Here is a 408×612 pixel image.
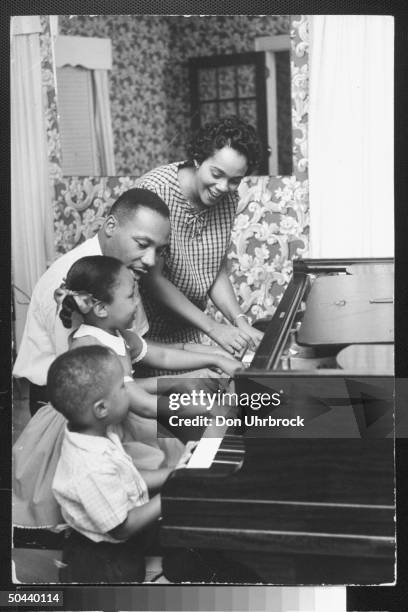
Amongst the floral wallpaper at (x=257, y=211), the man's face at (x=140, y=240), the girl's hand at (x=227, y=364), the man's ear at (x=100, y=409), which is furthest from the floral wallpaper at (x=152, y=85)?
the man's ear at (x=100, y=409)

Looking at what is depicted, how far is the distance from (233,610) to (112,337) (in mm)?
775

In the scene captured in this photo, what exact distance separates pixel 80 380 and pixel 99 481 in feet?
0.80

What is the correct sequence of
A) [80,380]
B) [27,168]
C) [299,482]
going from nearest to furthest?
[299,482]
[80,380]
[27,168]

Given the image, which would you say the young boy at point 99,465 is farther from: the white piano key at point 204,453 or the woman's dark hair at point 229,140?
the woman's dark hair at point 229,140

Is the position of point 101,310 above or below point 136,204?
below

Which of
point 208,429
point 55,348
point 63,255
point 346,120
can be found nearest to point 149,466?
point 208,429

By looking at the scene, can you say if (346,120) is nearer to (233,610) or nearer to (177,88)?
(233,610)

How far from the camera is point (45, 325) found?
2098 mm

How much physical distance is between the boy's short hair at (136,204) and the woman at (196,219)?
0.05 feet

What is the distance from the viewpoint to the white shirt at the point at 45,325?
2.06 m

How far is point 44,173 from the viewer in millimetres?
2195

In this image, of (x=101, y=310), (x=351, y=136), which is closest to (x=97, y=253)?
(x=101, y=310)

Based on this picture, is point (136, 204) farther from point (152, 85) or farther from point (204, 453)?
point (152, 85)

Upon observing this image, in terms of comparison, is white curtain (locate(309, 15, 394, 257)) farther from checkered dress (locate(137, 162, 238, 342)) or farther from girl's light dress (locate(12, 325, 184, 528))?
girl's light dress (locate(12, 325, 184, 528))
